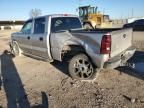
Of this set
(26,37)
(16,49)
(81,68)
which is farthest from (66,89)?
(16,49)

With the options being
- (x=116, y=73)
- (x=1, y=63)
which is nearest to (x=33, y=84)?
(x=116, y=73)

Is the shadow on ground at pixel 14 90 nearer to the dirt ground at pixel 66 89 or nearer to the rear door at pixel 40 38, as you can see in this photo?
the dirt ground at pixel 66 89

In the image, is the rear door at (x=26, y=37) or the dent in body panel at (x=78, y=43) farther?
the rear door at (x=26, y=37)

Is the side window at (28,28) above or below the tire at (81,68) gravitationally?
above

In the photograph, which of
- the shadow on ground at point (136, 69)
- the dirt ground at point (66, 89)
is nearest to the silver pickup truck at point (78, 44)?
the dirt ground at point (66, 89)

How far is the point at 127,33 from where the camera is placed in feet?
24.6

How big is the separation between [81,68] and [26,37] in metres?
3.63

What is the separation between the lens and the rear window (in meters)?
8.65

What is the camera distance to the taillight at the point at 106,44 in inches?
258

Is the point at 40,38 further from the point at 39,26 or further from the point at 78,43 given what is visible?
the point at 78,43

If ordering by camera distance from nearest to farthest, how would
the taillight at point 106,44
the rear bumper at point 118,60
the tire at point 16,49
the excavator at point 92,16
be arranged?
the taillight at point 106,44
the rear bumper at point 118,60
the tire at point 16,49
the excavator at point 92,16

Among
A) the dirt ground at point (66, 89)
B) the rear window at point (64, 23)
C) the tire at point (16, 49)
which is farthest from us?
the tire at point (16, 49)

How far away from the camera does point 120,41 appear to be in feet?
23.3

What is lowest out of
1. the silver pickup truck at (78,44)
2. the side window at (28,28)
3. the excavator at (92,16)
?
the silver pickup truck at (78,44)
